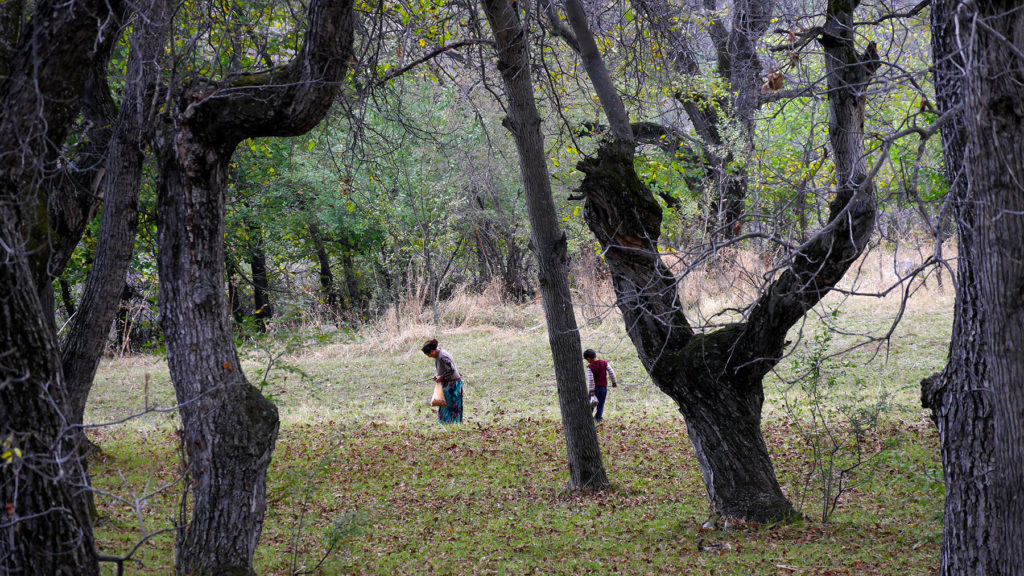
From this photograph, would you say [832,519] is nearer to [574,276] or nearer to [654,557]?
[654,557]

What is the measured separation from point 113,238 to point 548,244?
3872 mm

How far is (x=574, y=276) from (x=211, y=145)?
16.6m

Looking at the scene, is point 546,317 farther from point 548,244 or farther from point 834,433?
point 834,433

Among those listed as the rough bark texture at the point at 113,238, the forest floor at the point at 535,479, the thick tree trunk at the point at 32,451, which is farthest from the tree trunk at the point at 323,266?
the thick tree trunk at the point at 32,451

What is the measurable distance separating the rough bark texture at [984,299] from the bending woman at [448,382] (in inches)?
326

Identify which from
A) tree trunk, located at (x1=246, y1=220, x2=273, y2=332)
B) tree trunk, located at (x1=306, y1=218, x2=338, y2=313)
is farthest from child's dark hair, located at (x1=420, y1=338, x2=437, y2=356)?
tree trunk, located at (x1=306, y1=218, x2=338, y2=313)

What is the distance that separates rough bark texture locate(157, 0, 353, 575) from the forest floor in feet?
1.53

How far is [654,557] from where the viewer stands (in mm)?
6234

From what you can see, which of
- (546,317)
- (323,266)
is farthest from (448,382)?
(323,266)

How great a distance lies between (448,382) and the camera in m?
12.0

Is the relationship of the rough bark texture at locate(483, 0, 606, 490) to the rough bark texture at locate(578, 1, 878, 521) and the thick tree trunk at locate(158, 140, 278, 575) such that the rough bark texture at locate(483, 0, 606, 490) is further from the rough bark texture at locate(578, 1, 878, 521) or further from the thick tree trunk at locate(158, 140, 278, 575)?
the thick tree trunk at locate(158, 140, 278, 575)

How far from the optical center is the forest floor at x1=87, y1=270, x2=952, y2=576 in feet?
20.0

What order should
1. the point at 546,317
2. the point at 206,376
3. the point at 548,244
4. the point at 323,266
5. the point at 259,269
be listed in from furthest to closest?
the point at 323,266
the point at 259,269
the point at 546,317
the point at 548,244
the point at 206,376

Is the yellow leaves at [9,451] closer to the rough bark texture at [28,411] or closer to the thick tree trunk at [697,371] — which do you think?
the rough bark texture at [28,411]
